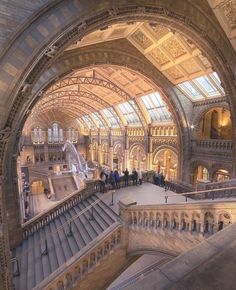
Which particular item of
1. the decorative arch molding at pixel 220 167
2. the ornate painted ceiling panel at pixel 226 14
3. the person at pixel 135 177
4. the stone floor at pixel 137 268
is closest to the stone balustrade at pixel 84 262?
the stone floor at pixel 137 268

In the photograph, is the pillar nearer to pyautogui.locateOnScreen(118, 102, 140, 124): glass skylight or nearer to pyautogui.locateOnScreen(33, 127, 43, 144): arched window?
pyautogui.locateOnScreen(118, 102, 140, 124): glass skylight

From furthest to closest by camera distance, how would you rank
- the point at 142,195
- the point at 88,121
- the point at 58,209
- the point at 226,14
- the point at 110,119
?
the point at 88,121
the point at 110,119
the point at 58,209
the point at 142,195
the point at 226,14

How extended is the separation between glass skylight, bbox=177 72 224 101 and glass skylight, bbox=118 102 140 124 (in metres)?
7.54

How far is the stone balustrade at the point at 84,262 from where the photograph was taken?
5.52 metres

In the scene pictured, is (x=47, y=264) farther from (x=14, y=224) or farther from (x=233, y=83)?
(x=233, y=83)

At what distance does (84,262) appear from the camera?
5.85 meters

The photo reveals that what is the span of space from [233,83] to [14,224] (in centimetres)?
1363

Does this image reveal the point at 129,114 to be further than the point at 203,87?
Yes

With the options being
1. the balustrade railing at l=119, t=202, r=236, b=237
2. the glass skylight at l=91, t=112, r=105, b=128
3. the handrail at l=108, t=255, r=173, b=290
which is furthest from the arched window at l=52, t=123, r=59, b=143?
the balustrade railing at l=119, t=202, r=236, b=237

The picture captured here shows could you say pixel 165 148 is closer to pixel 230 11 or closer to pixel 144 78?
pixel 144 78

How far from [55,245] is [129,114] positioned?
17.2 metres

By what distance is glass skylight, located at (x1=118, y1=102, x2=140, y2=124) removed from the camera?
21406 millimetres

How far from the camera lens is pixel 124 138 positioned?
78.4 ft

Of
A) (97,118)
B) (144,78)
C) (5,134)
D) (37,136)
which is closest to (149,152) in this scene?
(144,78)
